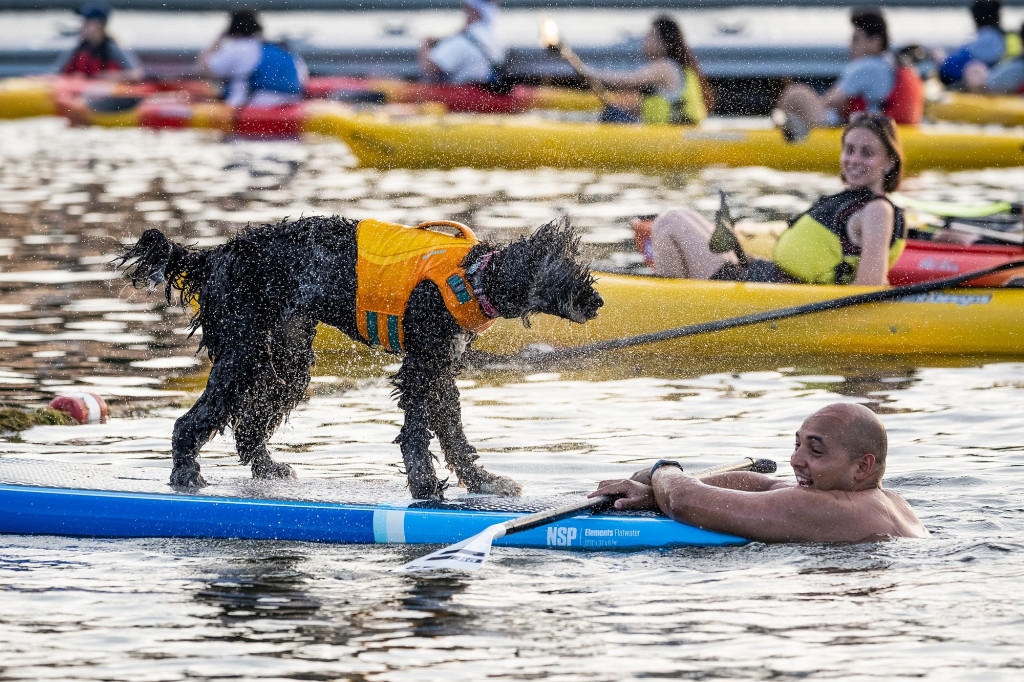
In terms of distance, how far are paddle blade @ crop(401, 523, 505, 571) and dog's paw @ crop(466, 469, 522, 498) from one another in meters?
0.73

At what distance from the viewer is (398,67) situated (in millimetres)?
21484

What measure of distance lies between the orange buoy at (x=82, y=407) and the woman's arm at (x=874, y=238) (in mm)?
3830

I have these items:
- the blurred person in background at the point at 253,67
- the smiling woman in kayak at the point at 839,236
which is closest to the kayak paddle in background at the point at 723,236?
the smiling woman in kayak at the point at 839,236

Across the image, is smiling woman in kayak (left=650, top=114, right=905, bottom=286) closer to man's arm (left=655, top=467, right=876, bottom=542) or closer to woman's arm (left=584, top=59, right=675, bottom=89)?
man's arm (left=655, top=467, right=876, bottom=542)

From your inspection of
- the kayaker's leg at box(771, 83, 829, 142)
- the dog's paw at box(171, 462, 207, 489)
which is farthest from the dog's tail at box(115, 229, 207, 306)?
the kayaker's leg at box(771, 83, 829, 142)

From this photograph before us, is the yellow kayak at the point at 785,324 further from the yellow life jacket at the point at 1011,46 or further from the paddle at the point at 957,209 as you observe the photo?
the yellow life jacket at the point at 1011,46

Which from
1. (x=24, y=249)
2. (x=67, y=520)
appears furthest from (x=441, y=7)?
(x=67, y=520)

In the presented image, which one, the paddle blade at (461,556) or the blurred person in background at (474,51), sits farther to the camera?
the blurred person in background at (474,51)

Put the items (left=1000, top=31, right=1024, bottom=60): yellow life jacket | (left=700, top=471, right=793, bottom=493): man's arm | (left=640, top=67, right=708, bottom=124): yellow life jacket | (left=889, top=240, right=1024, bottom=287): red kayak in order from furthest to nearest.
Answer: (left=1000, top=31, right=1024, bottom=60): yellow life jacket → (left=640, top=67, right=708, bottom=124): yellow life jacket → (left=889, top=240, right=1024, bottom=287): red kayak → (left=700, top=471, right=793, bottom=493): man's arm

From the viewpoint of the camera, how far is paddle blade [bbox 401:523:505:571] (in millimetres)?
4441

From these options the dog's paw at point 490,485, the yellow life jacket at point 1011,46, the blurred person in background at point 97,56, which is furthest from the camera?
the yellow life jacket at point 1011,46

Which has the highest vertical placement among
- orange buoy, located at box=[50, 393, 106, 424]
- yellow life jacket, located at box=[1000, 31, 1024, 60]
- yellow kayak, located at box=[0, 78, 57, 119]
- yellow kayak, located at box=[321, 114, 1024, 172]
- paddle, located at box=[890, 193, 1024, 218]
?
yellow life jacket, located at box=[1000, 31, 1024, 60]

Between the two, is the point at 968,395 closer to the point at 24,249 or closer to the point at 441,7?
the point at 24,249

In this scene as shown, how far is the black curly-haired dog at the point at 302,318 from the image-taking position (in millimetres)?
4926
